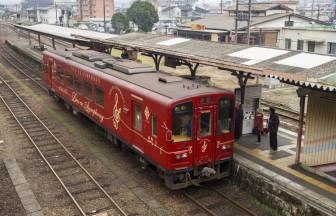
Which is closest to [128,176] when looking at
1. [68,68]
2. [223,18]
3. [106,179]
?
[106,179]

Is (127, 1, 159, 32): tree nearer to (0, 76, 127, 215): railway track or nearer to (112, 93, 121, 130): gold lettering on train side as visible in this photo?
(0, 76, 127, 215): railway track

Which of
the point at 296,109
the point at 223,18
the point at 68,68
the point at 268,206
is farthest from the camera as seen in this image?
the point at 223,18

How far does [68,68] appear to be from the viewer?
1717 centimetres

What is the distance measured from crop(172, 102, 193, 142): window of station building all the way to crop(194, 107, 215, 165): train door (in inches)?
8.7

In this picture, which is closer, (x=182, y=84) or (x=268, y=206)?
(x=268, y=206)

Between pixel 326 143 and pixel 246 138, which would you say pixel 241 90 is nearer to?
pixel 246 138

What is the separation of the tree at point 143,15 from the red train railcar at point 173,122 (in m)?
60.0

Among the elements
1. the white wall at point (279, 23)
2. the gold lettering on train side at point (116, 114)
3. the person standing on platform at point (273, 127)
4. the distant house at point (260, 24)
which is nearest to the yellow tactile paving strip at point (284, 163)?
the person standing on platform at point (273, 127)

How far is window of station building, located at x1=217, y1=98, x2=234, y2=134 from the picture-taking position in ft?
34.9

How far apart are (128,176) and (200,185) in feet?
7.78

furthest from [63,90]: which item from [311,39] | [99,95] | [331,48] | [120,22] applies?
[120,22]

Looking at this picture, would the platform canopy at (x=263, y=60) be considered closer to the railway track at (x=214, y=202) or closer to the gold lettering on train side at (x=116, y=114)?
the gold lettering on train side at (x=116, y=114)

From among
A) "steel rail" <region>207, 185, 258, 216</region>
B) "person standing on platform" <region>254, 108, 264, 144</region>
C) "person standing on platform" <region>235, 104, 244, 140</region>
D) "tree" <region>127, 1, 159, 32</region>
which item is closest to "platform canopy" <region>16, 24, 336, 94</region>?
"person standing on platform" <region>235, 104, 244, 140</region>

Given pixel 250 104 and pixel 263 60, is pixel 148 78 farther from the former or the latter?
pixel 250 104
